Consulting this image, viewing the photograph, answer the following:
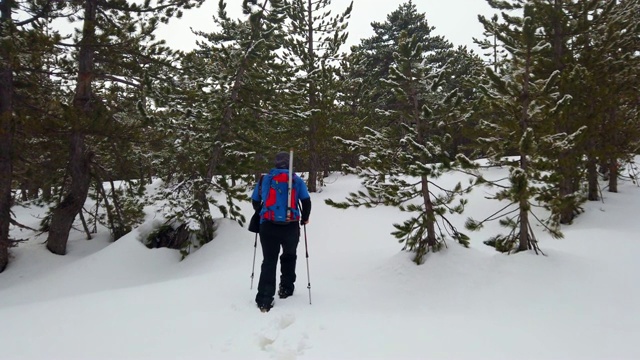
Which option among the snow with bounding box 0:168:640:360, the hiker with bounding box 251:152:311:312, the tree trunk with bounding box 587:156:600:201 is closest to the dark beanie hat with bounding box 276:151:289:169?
the hiker with bounding box 251:152:311:312

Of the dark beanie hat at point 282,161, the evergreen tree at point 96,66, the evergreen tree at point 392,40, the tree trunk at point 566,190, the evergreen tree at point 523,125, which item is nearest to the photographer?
the dark beanie hat at point 282,161

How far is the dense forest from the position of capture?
238 inches

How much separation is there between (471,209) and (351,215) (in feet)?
16.7

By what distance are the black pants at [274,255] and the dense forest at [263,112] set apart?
69.8 inches

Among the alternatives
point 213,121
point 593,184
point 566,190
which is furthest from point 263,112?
point 593,184

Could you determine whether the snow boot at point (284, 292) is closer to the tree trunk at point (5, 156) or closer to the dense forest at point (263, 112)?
the dense forest at point (263, 112)

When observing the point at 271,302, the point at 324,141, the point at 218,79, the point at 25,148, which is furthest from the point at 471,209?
the point at 25,148

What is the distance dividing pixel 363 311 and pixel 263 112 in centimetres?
722

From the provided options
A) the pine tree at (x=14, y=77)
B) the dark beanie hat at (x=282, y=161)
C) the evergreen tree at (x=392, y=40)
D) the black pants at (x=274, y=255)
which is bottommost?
the black pants at (x=274, y=255)

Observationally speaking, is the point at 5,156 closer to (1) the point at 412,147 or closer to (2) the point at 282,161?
(2) the point at 282,161

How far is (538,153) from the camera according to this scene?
5.76 m

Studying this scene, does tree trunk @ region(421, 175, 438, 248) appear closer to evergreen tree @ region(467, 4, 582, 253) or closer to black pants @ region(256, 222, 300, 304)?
evergreen tree @ region(467, 4, 582, 253)

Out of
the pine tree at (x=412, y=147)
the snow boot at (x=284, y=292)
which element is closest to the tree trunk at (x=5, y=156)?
the snow boot at (x=284, y=292)

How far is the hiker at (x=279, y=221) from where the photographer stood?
4.88 m
